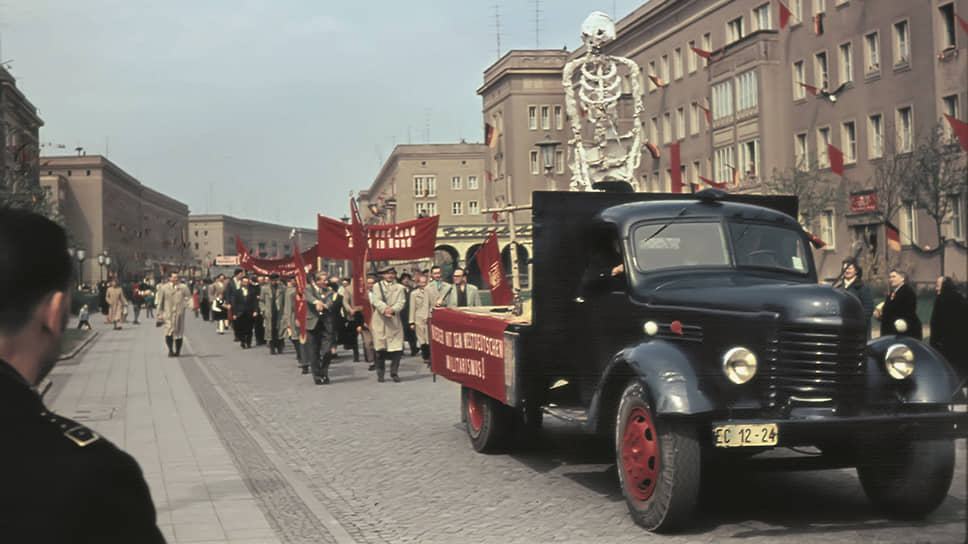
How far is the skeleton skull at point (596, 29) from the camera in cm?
2702

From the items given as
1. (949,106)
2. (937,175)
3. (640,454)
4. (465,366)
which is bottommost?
(640,454)

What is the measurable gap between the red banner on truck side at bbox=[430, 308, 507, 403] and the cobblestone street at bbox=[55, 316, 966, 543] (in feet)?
2.29

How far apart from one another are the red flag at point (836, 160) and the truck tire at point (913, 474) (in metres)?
40.2

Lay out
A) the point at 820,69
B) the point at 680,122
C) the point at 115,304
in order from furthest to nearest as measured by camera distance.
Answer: the point at 680,122 → the point at 820,69 → the point at 115,304

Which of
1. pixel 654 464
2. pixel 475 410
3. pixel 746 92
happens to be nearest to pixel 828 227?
pixel 746 92

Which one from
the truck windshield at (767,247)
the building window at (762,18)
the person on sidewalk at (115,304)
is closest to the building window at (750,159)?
the building window at (762,18)

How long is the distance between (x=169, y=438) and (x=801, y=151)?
42682 millimetres

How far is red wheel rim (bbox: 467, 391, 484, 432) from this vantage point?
1083cm

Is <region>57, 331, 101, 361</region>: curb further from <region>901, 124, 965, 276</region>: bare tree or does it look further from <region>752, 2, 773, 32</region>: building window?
<region>752, 2, 773, 32</region>: building window

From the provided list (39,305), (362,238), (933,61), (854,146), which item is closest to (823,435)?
(39,305)

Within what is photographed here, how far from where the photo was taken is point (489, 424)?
1041 cm

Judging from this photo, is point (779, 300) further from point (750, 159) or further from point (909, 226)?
point (750, 159)

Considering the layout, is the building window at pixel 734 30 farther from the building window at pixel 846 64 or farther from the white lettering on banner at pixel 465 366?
the white lettering on banner at pixel 465 366

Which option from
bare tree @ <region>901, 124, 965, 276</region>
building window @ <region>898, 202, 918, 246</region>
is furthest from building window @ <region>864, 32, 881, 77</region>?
bare tree @ <region>901, 124, 965, 276</region>
